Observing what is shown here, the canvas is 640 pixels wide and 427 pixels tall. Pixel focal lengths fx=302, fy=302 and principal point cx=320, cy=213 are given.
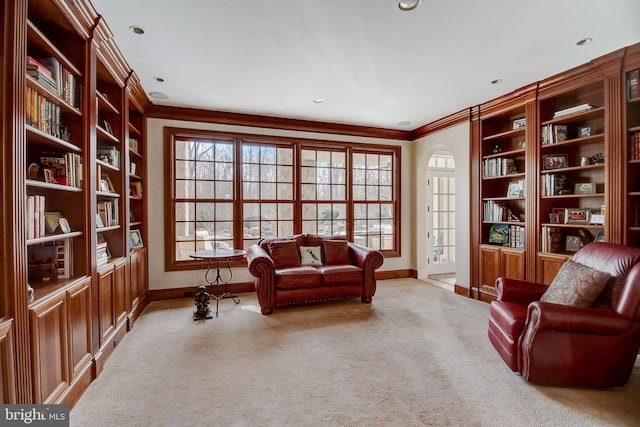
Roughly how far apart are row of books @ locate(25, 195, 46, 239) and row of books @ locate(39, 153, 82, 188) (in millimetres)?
294

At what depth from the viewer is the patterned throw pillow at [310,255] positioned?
442cm

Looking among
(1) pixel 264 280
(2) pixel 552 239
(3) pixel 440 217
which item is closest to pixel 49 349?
(1) pixel 264 280

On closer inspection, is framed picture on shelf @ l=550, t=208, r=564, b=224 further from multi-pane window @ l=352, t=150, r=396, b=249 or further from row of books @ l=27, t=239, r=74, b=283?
row of books @ l=27, t=239, r=74, b=283

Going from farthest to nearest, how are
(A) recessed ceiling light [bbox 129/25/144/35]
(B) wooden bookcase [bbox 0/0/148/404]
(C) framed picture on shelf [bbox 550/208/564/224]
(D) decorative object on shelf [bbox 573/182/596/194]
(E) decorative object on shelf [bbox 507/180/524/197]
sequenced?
(E) decorative object on shelf [bbox 507/180/524/197] → (C) framed picture on shelf [bbox 550/208/564/224] → (D) decorative object on shelf [bbox 573/182/596/194] → (A) recessed ceiling light [bbox 129/25/144/35] → (B) wooden bookcase [bbox 0/0/148/404]

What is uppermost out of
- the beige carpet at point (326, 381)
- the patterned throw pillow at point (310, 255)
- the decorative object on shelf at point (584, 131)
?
the decorative object on shelf at point (584, 131)

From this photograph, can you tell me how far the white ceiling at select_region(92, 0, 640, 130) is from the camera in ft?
7.21

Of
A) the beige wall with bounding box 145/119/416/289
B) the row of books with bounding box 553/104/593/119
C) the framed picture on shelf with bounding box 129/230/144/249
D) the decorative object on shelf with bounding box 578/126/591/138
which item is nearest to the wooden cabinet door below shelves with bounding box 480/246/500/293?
the decorative object on shelf with bounding box 578/126/591/138

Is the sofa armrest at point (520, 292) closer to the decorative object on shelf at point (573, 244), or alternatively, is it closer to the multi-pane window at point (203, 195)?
the decorative object on shelf at point (573, 244)

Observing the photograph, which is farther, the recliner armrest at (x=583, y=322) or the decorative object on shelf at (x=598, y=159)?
the decorative object on shelf at (x=598, y=159)

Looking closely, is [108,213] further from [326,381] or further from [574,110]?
[574,110]

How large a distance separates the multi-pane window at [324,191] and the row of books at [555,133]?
2.92 metres

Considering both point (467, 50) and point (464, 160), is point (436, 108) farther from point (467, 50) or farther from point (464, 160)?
point (467, 50)

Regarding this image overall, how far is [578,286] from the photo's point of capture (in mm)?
2346

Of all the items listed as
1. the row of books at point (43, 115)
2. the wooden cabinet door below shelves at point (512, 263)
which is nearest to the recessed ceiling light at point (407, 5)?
the row of books at point (43, 115)
